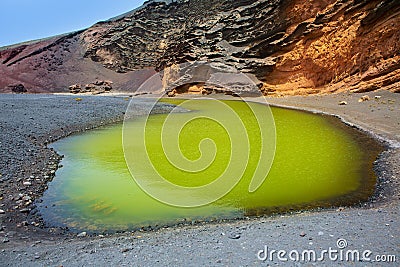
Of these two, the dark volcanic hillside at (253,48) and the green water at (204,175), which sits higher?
the dark volcanic hillside at (253,48)

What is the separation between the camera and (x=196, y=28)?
124 ft

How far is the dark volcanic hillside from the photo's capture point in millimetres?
20672

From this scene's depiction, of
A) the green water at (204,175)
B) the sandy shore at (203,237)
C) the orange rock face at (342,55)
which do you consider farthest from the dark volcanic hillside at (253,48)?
the sandy shore at (203,237)

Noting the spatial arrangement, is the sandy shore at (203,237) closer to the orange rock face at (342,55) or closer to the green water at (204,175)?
the green water at (204,175)

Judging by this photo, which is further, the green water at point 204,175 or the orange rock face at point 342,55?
the orange rock face at point 342,55

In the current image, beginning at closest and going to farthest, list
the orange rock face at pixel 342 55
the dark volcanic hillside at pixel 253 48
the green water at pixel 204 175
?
the green water at pixel 204 175 < the orange rock face at pixel 342 55 < the dark volcanic hillside at pixel 253 48

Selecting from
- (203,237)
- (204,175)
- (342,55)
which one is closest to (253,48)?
(342,55)

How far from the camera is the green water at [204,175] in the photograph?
5.20 metres

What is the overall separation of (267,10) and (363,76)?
13.9 meters

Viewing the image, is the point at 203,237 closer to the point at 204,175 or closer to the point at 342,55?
the point at 204,175

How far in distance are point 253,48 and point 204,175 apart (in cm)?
2565

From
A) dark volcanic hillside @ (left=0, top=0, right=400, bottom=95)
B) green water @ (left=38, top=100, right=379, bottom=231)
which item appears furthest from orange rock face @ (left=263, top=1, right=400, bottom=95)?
green water @ (left=38, top=100, right=379, bottom=231)

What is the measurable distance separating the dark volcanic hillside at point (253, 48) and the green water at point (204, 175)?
10.9 m

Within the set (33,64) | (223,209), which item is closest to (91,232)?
(223,209)
